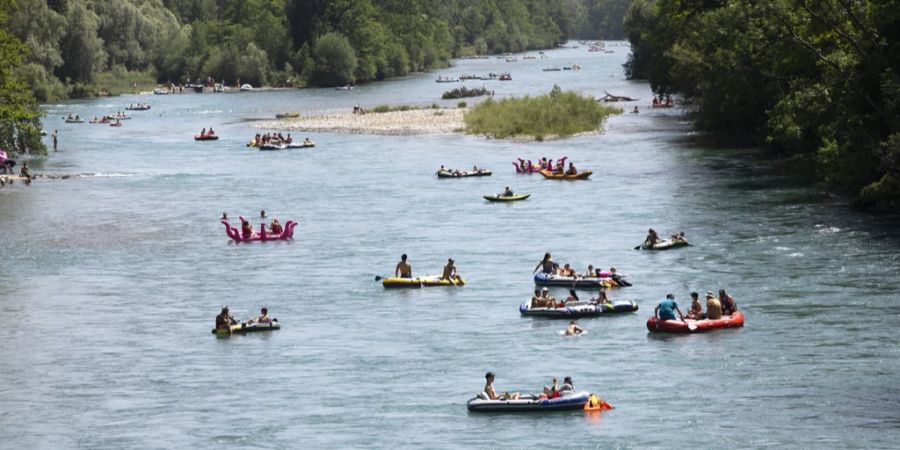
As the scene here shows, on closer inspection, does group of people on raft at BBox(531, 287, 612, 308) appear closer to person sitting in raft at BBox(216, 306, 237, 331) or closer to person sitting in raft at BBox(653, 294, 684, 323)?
person sitting in raft at BBox(653, 294, 684, 323)

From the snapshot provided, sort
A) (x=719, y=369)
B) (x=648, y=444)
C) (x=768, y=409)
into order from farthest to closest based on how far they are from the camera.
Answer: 1. (x=719, y=369)
2. (x=768, y=409)
3. (x=648, y=444)

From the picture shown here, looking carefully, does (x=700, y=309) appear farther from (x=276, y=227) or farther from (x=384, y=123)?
(x=384, y=123)

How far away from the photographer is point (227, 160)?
403 feet

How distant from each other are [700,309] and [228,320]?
704 inches

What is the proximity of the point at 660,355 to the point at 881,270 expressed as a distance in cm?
1568

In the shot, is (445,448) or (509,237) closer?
(445,448)

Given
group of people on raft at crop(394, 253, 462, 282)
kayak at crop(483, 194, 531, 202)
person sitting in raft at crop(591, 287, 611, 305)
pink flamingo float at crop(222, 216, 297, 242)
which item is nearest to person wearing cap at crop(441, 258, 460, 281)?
group of people on raft at crop(394, 253, 462, 282)

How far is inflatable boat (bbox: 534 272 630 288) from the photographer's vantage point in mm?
66500

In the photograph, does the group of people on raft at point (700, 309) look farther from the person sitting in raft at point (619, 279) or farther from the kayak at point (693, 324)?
the person sitting in raft at point (619, 279)

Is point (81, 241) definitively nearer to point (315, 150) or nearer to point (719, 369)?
point (719, 369)

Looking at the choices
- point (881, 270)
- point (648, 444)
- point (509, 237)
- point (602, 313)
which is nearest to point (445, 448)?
point (648, 444)

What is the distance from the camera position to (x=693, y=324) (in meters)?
58.2

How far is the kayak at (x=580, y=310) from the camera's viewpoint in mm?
61469

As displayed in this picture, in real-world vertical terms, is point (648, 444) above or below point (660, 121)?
below
